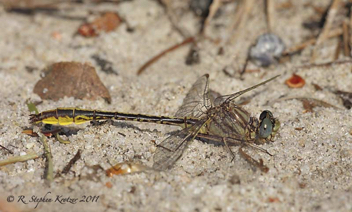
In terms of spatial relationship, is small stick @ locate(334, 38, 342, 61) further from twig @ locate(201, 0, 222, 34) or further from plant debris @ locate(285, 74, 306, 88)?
twig @ locate(201, 0, 222, 34)

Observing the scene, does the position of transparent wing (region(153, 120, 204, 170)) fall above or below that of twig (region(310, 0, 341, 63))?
below

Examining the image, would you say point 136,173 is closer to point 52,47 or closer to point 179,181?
point 179,181

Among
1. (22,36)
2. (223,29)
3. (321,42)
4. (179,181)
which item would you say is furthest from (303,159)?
(22,36)

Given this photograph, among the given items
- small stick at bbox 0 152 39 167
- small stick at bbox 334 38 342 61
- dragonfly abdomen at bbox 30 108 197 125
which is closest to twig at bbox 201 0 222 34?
small stick at bbox 334 38 342 61

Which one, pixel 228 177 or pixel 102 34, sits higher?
pixel 102 34

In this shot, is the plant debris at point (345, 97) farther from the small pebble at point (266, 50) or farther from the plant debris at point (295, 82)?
the small pebble at point (266, 50)

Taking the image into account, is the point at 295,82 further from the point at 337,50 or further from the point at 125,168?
the point at 125,168

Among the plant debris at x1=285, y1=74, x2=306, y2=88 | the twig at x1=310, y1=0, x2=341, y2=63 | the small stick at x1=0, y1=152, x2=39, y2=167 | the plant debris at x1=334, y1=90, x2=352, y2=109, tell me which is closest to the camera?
the small stick at x1=0, y1=152, x2=39, y2=167
